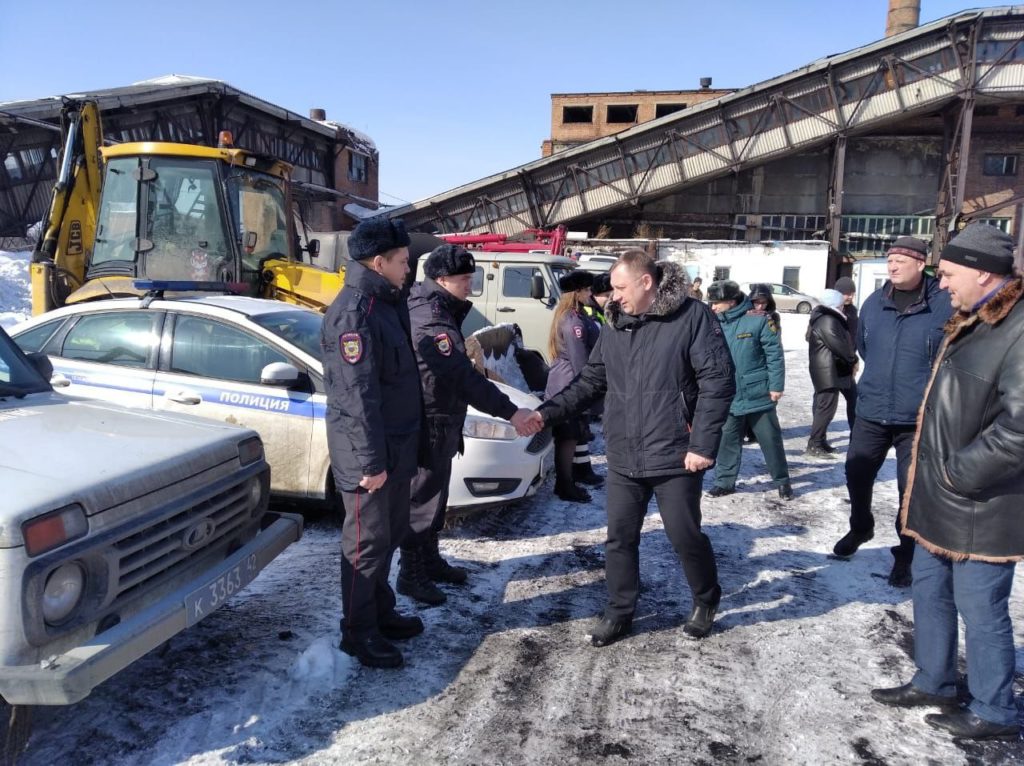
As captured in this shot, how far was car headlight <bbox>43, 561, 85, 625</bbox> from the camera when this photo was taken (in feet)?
7.34

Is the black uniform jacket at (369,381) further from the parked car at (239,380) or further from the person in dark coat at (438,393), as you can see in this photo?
the parked car at (239,380)

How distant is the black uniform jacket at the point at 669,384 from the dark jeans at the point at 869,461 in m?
1.44

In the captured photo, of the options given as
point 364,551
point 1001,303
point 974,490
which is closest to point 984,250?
point 1001,303

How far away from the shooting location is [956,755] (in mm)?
2611

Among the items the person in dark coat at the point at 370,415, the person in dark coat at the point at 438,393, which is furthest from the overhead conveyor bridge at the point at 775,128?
the person in dark coat at the point at 370,415

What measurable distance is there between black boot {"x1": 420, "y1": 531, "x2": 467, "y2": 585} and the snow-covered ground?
0.56ft

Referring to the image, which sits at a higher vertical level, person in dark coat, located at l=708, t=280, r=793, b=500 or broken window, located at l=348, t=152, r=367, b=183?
broken window, located at l=348, t=152, r=367, b=183

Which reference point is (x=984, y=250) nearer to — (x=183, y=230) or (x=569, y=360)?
(x=569, y=360)

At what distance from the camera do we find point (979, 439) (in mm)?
2475

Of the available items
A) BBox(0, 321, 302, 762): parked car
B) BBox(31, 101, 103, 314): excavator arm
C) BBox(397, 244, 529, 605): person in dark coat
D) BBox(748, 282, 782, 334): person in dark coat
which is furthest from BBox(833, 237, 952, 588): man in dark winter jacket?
BBox(31, 101, 103, 314): excavator arm

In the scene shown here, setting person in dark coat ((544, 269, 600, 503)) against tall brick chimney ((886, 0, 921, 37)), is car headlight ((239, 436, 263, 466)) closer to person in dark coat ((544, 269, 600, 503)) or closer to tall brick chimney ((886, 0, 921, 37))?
person in dark coat ((544, 269, 600, 503))

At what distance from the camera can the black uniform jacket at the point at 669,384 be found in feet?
10.6

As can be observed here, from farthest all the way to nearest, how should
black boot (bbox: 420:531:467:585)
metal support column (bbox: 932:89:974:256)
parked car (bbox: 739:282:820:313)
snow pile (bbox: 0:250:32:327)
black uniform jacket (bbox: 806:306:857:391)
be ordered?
metal support column (bbox: 932:89:974:256) → parked car (bbox: 739:282:820:313) → snow pile (bbox: 0:250:32:327) → black uniform jacket (bbox: 806:306:857:391) → black boot (bbox: 420:531:467:585)

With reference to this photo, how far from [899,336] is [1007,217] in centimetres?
2945
